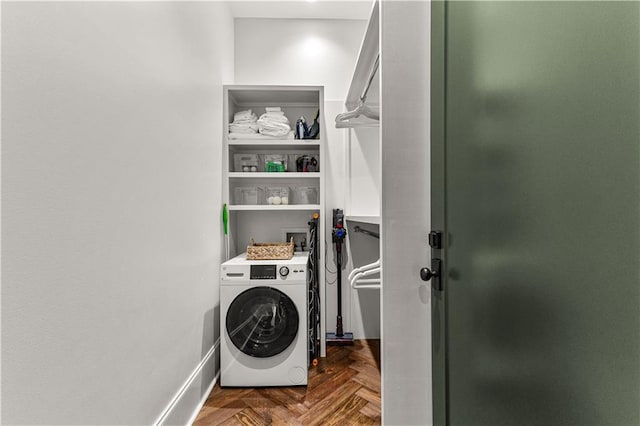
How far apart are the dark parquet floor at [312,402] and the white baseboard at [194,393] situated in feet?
0.18

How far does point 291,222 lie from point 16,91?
212 centimetres

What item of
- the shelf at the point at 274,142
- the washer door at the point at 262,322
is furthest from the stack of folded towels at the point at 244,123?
the washer door at the point at 262,322

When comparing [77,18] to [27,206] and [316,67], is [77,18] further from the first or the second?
[316,67]

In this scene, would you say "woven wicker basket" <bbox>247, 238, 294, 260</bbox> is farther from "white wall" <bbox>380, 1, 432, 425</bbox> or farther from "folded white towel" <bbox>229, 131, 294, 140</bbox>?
"white wall" <bbox>380, 1, 432, 425</bbox>

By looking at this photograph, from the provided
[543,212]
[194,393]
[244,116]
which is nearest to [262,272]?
[194,393]

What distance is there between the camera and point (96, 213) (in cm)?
95

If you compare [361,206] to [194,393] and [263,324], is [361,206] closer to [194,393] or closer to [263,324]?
[263,324]

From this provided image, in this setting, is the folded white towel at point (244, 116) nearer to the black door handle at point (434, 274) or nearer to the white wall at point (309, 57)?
the white wall at point (309, 57)

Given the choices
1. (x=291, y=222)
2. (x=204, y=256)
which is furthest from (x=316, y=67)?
(x=204, y=256)

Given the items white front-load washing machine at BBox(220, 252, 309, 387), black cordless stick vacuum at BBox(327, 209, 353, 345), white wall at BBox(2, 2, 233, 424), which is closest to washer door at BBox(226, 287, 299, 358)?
white front-load washing machine at BBox(220, 252, 309, 387)

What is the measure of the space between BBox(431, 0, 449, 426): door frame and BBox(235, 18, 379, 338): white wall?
174 cm

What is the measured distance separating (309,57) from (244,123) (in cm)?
98

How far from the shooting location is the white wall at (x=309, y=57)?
2.79m

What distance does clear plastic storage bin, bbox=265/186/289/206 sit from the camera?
256 cm
